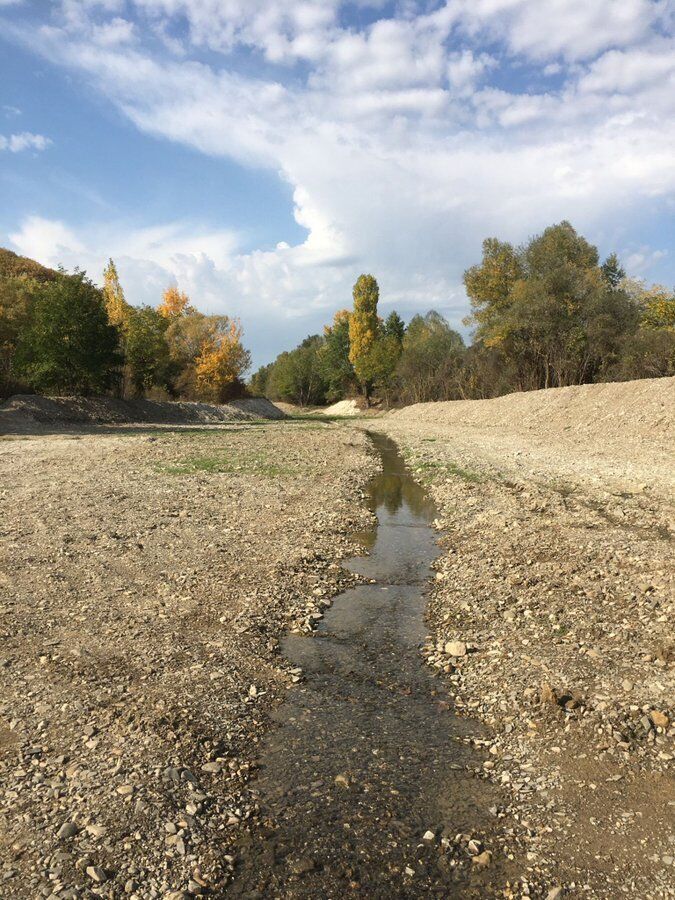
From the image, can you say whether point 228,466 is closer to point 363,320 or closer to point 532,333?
point 532,333

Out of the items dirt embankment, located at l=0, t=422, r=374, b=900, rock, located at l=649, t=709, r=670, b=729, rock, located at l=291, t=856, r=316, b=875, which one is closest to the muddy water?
rock, located at l=291, t=856, r=316, b=875

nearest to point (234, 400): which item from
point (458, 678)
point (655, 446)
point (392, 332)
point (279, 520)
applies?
point (392, 332)

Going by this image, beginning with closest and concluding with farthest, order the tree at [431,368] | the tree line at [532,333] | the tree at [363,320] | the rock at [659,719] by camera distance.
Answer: the rock at [659,719] < the tree line at [532,333] < the tree at [431,368] < the tree at [363,320]

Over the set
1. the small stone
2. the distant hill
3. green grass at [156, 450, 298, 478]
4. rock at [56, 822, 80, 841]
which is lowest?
the small stone

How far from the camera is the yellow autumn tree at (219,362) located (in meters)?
70.8

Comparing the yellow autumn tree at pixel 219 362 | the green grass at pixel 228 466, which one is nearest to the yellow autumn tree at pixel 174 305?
the yellow autumn tree at pixel 219 362

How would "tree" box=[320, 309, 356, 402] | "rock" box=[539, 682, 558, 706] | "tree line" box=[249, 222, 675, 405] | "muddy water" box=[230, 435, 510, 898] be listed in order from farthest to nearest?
"tree" box=[320, 309, 356, 402], "tree line" box=[249, 222, 675, 405], "rock" box=[539, 682, 558, 706], "muddy water" box=[230, 435, 510, 898]

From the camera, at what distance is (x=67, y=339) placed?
44469 mm

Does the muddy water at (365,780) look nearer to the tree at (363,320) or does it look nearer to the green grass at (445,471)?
the green grass at (445,471)

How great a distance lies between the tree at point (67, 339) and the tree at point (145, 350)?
29.8ft

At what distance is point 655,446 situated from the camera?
86.4 feet

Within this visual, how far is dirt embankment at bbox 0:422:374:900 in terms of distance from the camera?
4.26m

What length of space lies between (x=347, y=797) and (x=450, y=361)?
66.2 m

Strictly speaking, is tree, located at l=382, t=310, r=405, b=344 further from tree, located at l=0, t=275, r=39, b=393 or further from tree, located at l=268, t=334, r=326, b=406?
tree, located at l=0, t=275, r=39, b=393
